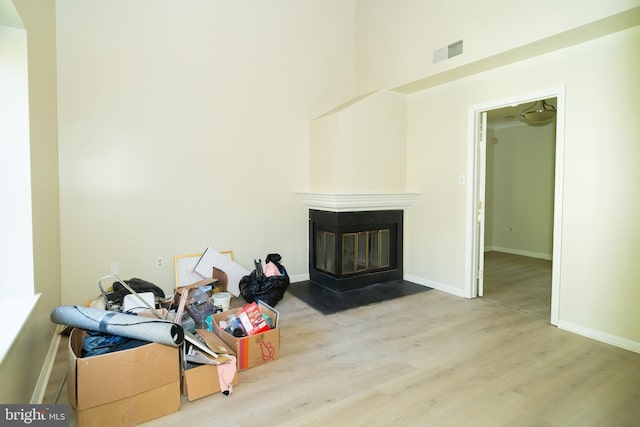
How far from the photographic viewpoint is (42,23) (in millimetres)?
2377

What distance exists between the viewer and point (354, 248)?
4.10 m

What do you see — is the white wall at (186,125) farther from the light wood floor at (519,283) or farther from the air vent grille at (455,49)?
the light wood floor at (519,283)

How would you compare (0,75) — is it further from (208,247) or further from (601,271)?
(601,271)

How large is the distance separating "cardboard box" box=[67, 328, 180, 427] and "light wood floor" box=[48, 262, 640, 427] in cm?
11

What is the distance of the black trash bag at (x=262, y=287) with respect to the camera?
3426 mm

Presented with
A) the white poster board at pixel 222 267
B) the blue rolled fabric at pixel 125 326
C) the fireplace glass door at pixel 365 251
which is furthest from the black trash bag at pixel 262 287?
the blue rolled fabric at pixel 125 326

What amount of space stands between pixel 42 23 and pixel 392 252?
3904 mm

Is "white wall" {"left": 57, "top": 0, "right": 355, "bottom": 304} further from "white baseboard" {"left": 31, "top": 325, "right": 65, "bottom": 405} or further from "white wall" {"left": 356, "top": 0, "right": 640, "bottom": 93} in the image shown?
"white baseboard" {"left": 31, "top": 325, "right": 65, "bottom": 405}

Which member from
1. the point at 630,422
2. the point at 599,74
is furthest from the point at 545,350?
the point at 599,74

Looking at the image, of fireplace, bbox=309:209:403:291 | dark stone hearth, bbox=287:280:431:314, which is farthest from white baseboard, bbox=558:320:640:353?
fireplace, bbox=309:209:403:291

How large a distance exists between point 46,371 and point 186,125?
238 cm

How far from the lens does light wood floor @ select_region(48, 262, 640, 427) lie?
71.4 inches

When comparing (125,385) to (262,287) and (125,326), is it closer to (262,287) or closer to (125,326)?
(125,326)

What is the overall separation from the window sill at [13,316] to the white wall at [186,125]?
154cm
